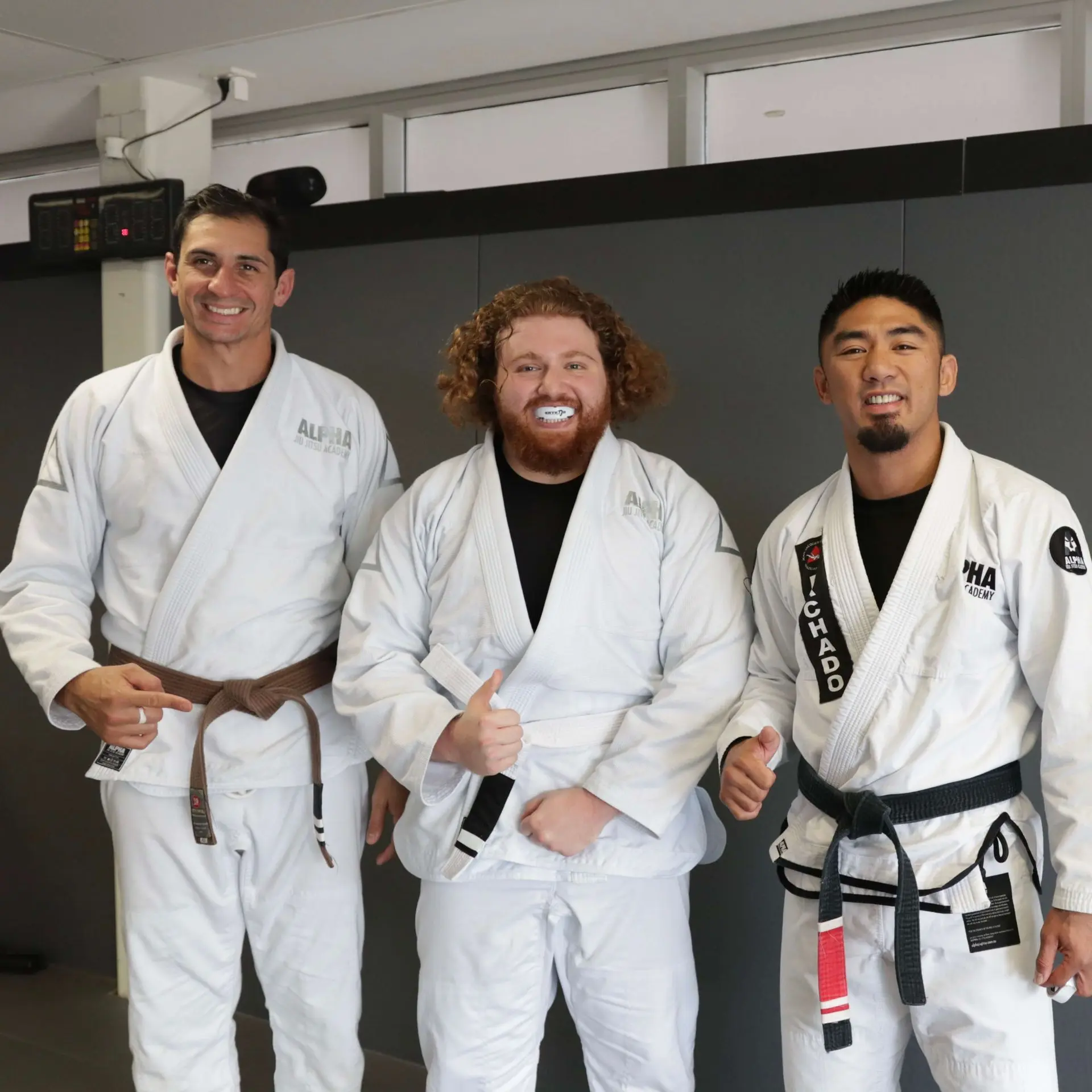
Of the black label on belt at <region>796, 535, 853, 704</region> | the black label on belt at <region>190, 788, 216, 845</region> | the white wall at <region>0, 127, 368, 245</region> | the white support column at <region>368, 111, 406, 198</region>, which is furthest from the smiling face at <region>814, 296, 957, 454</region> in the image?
the white wall at <region>0, 127, 368, 245</region>

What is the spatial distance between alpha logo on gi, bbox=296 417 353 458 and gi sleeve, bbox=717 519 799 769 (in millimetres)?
810

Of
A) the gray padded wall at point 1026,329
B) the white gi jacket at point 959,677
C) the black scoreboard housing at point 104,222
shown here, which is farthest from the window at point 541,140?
the white gi jacket at point 959,677

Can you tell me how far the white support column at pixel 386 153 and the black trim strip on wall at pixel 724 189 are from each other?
255 mm

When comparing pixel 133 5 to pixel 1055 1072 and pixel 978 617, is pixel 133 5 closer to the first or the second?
pixel 978 617

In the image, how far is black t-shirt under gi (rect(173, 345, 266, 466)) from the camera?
2316 mm

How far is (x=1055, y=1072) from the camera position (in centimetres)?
173

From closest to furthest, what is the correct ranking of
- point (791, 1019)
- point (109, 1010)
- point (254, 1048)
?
point (791, 1019) → point (254, 1048) → point (109, 1010)

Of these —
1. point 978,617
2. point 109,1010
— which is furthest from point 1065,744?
point 109,1010

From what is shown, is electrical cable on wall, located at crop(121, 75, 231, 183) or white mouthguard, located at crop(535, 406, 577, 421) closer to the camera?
white mouthguard, located at crop(535, 406, 577, 421)

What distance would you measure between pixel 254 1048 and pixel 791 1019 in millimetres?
1643

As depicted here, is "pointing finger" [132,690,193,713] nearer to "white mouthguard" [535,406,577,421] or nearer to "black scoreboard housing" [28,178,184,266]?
"white mouthguard" [535,406,577,421]

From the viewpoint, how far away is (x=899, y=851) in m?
1.71

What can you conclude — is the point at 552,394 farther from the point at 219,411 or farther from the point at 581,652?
the point at 219,411

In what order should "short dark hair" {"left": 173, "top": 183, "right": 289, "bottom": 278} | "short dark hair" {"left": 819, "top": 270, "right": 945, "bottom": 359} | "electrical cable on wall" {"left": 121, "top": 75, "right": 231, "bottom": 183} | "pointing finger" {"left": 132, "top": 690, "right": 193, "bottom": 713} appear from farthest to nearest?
"electrical cable on wall" {"left": 121, "top": 75, "right": 231, "bottom": 183}
"short dark hair" {"left": 173, "top": 183, "right": 289, "bottom": 278}
"pointing finger" {"left": 132, "top": 690, "right": 193, "bottom": 713}
"short dark hair" {"left": 819, "top": 270, "right": 945, "bottom": 359}
